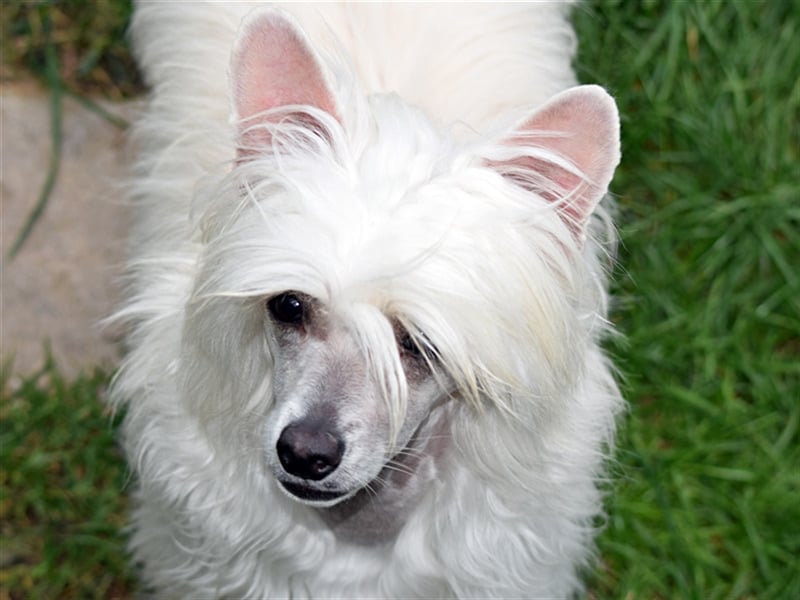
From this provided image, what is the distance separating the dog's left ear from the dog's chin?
65 cm

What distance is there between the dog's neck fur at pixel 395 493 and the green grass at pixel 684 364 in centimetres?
95

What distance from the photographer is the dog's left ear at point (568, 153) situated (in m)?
2.14

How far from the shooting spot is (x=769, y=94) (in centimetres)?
394

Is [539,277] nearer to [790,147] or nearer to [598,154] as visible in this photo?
[598,154]

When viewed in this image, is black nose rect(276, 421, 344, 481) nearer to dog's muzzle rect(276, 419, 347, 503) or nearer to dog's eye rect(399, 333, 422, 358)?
dog's muzzle rect(276, 419, 347, 503)

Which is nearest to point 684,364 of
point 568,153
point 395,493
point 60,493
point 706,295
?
point 706,295

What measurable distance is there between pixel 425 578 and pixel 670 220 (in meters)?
1.64

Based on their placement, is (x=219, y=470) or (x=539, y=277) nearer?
(x=539, y=277)

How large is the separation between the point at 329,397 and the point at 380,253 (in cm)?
28

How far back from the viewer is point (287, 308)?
2.22 meters

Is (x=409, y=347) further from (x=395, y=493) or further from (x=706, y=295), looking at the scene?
(x=706, y=295)

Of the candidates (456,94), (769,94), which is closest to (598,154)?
(456,94)

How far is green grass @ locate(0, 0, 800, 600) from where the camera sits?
11.7ft

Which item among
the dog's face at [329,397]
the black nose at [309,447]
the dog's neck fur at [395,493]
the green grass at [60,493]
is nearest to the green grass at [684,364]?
the green grass at [60,493]
